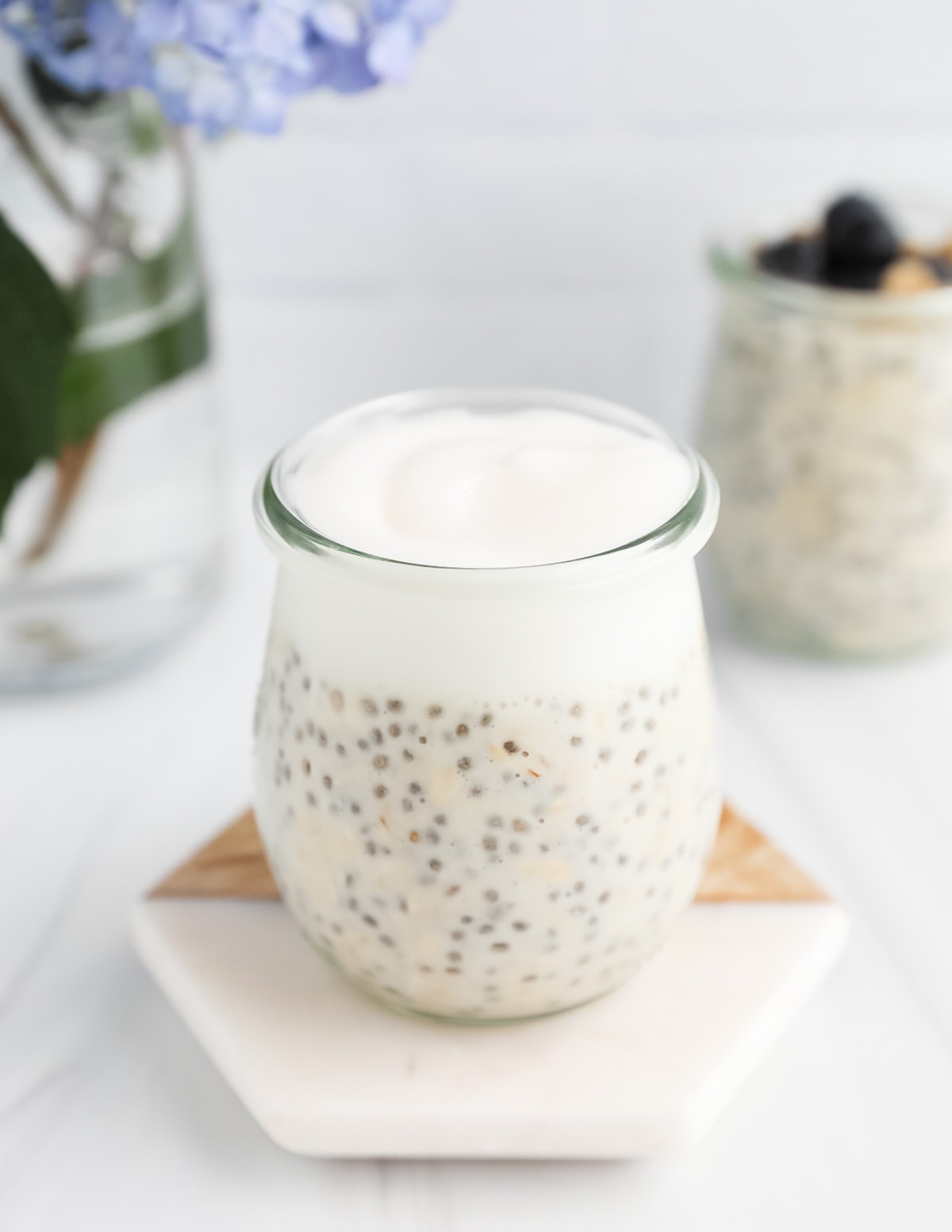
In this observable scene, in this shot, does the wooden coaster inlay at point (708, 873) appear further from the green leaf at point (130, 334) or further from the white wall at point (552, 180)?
the white wall at point (552, 180)

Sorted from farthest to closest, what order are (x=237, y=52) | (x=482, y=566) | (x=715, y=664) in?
1. (x=715, y=664)
2. (x=237, y=52)
3. (x=482, y=566)

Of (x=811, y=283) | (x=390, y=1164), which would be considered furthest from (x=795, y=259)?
(x=390, y=1164)

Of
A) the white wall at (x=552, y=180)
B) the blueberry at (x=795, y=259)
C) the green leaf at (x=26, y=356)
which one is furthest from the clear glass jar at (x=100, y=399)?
the blueberry at (x=795, y=259)

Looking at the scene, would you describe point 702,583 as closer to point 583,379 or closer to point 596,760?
point 583,379

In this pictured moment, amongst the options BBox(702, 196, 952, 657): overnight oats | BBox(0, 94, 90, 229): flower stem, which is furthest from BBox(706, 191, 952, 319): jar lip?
BBox(0, 94, 90, 229): flower stem

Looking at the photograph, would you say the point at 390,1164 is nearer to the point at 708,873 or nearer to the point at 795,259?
the point at 708,873

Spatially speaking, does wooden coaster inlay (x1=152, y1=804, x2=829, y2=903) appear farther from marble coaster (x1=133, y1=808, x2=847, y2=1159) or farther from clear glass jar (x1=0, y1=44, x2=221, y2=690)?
clear glass jar (x1=0, y1=44, x2=221, y2=690)

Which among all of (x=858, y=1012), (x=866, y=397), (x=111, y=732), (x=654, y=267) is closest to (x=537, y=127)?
(x=654, y=267)
